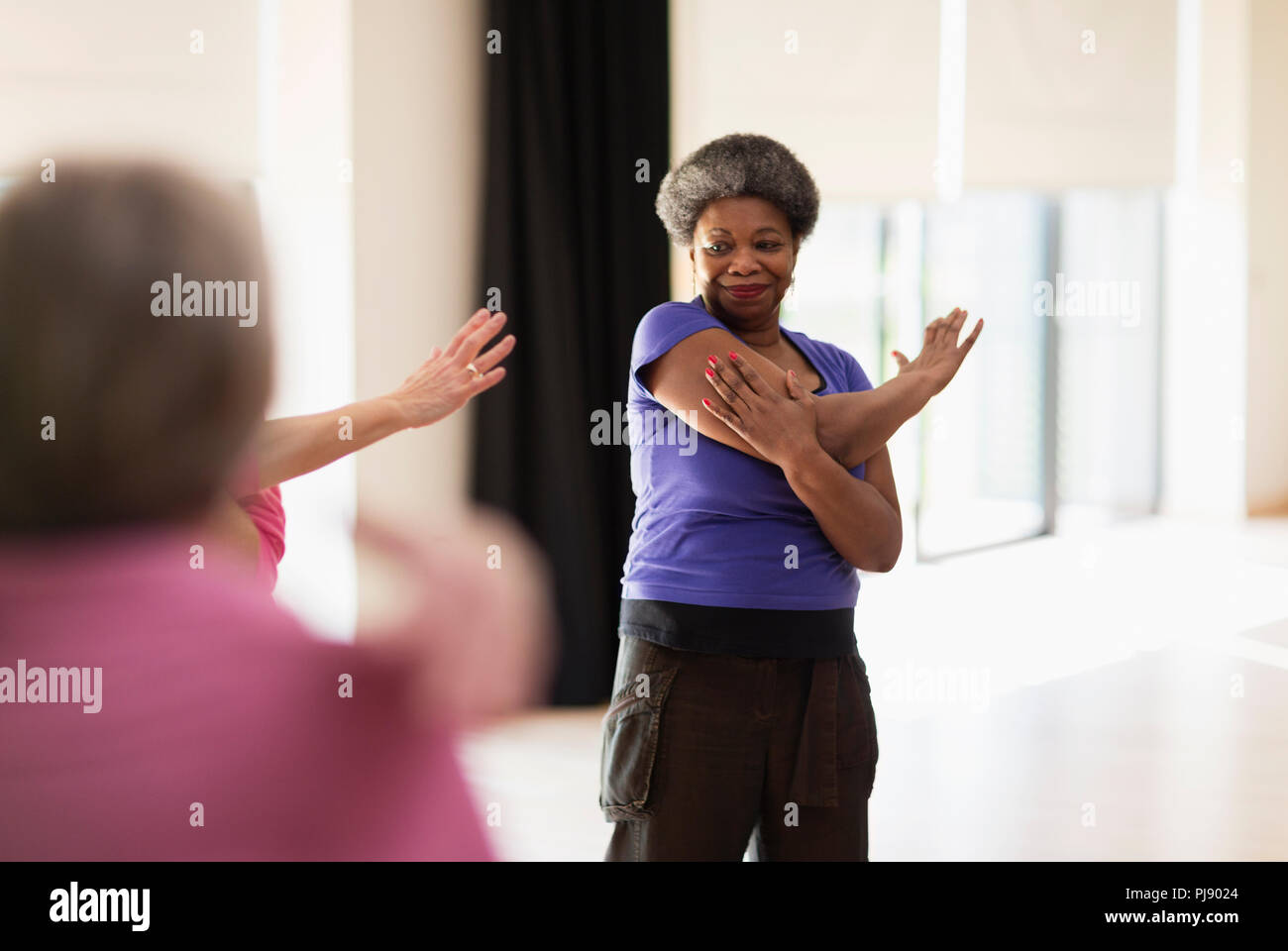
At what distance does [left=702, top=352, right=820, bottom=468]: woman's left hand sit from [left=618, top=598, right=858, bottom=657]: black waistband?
→ 20 centimetres

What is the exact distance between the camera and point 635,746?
4.45ft

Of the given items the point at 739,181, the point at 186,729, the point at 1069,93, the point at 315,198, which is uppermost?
the point at 1069,93

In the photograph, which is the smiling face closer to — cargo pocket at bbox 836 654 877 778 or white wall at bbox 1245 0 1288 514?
cargo pocket at bbox 836 654 877 778

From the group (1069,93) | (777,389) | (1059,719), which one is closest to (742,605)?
(777,389)

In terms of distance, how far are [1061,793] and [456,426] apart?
7.57 feet

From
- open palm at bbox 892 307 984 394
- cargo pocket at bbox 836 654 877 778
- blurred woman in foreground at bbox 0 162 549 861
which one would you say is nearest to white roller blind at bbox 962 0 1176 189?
open palm at bbox 892 307 984 394

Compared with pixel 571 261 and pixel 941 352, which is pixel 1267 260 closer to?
pixel 571 261

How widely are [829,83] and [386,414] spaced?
12.5 ft

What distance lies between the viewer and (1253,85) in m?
6.78

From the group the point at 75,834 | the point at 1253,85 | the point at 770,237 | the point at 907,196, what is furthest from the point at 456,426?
the point at 1253,85

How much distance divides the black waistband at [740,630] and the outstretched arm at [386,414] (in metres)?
0.37

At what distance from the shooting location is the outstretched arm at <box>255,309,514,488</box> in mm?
947

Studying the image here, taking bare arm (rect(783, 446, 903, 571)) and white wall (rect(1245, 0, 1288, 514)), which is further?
white wall (rect(1245, 0, 1288, 514))

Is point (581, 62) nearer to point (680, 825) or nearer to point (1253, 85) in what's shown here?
point (680, 825)
